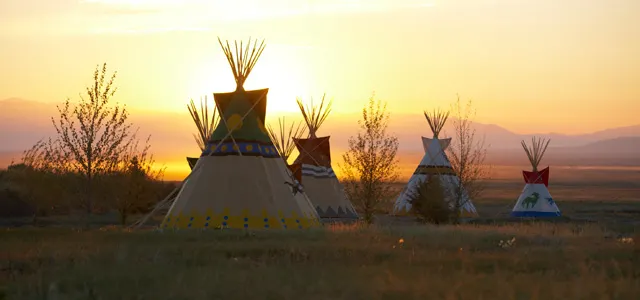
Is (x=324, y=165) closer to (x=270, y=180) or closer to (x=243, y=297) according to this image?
(x=270, y=180)

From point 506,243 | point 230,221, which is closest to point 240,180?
point 230,221

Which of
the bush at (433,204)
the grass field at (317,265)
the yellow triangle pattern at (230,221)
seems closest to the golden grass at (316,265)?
the grass field at (317,265)

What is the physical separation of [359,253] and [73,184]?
22.2 m

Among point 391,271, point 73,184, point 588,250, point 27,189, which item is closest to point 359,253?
point 391,271

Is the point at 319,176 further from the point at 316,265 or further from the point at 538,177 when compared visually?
the point at 316,265

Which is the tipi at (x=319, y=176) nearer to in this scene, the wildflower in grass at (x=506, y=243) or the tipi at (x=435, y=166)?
the tipi at (x=435, y=166)

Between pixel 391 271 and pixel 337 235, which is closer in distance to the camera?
pixel 391 271

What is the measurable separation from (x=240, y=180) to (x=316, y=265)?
9.96m

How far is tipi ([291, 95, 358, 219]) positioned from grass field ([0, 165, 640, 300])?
57.5 ft

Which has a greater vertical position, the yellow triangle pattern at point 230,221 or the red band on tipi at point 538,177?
the red band on tipi at point 538,177

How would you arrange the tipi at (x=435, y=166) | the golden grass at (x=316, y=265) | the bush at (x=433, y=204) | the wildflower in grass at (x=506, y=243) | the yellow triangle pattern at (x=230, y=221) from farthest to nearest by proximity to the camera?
the tipi at (x=435, y=166), the bush at (x=433, y=204), the yellow triangle pattern at (x=230, y=221), the wildflower in grass at (x=506, y=243), the golden grass at (x=316, y=265)

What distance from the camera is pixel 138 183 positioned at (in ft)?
122

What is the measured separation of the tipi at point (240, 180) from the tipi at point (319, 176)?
1306cm

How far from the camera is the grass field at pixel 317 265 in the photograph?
10.7m
